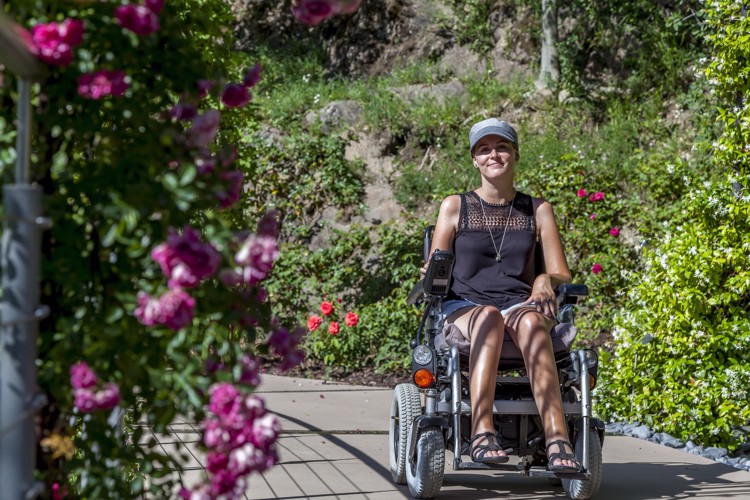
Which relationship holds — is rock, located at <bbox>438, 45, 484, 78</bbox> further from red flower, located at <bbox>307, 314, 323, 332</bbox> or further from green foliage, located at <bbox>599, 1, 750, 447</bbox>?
green foliage, located at <bbox>599, 1, 750, 447</bbox>

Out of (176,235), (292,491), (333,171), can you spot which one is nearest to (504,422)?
(292,491)

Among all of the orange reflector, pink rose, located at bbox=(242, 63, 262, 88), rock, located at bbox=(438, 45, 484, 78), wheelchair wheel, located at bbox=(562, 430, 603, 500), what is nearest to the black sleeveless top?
the orange reflector

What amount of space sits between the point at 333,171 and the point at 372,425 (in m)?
3.60

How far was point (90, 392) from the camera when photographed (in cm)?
170

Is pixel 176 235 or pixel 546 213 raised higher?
pixel 546 213

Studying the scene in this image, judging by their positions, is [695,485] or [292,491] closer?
[292,491]

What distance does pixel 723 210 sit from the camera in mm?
4938

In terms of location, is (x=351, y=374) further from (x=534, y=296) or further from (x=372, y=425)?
(x=534, y=296)

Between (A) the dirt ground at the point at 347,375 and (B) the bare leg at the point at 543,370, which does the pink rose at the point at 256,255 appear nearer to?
(B) the bare leg at the point at 543,370

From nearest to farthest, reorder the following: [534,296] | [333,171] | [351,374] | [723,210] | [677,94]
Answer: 1. [534,296]
2. [723,210]
3. [351,374]
4. [333,171]
5. [677,94]

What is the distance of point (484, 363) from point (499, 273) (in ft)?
1.85

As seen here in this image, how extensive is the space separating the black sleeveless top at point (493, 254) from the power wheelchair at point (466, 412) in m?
0.17

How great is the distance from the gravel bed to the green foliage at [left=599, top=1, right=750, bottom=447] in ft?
0.15

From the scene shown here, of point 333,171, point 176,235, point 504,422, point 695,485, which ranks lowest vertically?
point 695,485
